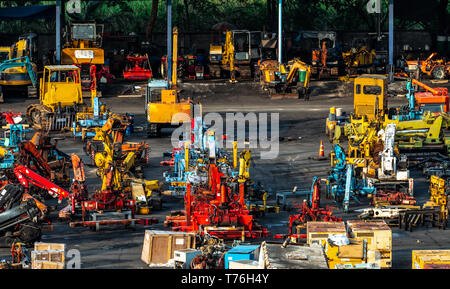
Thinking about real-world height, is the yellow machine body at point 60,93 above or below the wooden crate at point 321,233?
above

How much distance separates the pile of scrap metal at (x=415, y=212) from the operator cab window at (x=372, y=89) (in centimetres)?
1274

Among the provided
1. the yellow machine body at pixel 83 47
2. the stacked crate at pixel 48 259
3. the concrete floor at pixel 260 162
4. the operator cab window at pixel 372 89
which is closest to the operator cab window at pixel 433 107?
the operator cab window at pixel 372 89

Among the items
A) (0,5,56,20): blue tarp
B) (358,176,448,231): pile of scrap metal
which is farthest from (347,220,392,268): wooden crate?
(0,5,56,20): blue tarp

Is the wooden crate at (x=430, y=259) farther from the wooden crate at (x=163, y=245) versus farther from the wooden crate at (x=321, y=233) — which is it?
Answer: the wooden crate at (x=163, y=245)

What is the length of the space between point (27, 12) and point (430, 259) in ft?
157

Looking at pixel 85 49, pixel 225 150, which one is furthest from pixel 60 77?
pixel 225 150

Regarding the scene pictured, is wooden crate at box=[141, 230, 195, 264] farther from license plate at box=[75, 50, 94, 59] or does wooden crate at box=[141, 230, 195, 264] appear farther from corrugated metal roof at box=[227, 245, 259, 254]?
license plate at box=[75, 50, 94, 59]

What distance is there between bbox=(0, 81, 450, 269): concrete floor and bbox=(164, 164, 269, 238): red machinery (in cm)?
78

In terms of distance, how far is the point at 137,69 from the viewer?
53344mm

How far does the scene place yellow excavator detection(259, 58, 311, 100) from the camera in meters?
48.0

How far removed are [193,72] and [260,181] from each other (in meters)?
23.2

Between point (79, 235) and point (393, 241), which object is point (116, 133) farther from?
point (393, 241)

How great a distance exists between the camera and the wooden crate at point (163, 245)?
2169cm
